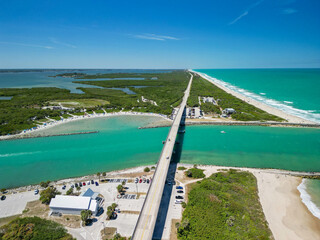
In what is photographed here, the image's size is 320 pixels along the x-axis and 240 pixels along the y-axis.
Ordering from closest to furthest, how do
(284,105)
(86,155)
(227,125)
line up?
(86,155)
(227,125)
(284,105)

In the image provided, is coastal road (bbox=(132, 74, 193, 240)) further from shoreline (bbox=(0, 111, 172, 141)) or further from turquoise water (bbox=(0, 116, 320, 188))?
shoreline (bbox=(0, 111, 172, 141))

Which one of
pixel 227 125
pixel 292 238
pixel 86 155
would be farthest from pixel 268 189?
pixel 86 155

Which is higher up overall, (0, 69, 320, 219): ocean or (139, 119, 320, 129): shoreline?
(139, 119, 320, 129): shoreline

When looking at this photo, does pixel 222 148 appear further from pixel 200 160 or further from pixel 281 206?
pixel 281 206

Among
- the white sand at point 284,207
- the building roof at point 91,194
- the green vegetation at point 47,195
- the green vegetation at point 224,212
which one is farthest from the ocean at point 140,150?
the building roof at point 91,194

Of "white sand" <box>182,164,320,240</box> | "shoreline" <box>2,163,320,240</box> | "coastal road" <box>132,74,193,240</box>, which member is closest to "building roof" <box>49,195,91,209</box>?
"shoreline" <box>2,163,320,240</box>

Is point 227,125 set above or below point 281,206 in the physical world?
above
